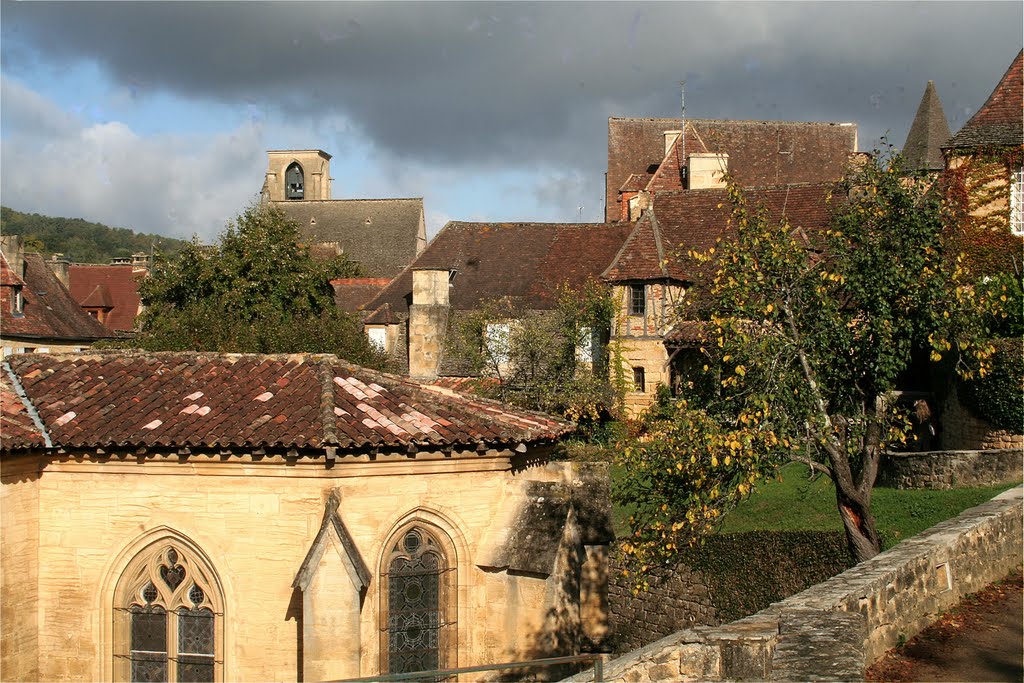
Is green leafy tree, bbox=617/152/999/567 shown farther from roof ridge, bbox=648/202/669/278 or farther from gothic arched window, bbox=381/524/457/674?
roof ridge, bbox=648/202/669/278

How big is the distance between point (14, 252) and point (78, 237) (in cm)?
5801

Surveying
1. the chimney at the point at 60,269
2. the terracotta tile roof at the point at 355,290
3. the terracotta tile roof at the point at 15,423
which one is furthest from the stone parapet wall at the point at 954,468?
the chimney at the point at 60,269

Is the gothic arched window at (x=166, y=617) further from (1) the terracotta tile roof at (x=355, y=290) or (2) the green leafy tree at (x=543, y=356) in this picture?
(1) the terracotta tile roof at (x=355, y=290)

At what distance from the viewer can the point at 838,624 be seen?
8.32 meters

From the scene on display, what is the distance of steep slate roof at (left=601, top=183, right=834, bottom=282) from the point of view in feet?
121

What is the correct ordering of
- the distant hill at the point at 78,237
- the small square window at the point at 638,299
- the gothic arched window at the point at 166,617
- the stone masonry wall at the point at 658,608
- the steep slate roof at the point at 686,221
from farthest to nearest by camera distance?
the distant hill at the point at 78,237
the small square window at the point at 638,299
the steep slate roof at the point at 686,221
the stone masonry wall at the point at 658,608
the gothic arched window at the point at 166,617

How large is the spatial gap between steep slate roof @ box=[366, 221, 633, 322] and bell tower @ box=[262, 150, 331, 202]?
5450 cm

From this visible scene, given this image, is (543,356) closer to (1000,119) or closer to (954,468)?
(954,468)

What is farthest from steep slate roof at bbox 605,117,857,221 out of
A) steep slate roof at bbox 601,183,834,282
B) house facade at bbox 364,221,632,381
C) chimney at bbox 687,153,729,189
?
steep slate roof at bbox 601,183,834,282

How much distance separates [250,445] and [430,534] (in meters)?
2.64

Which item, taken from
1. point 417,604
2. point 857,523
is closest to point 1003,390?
point 857,523

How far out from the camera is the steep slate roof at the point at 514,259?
139ft

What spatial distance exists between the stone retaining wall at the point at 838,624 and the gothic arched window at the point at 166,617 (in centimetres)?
532

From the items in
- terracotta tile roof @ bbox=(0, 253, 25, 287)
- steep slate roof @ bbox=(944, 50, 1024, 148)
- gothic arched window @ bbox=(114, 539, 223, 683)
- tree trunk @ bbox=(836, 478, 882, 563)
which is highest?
steep slate roof @ bbox=(944, 50, 1024, 148)
